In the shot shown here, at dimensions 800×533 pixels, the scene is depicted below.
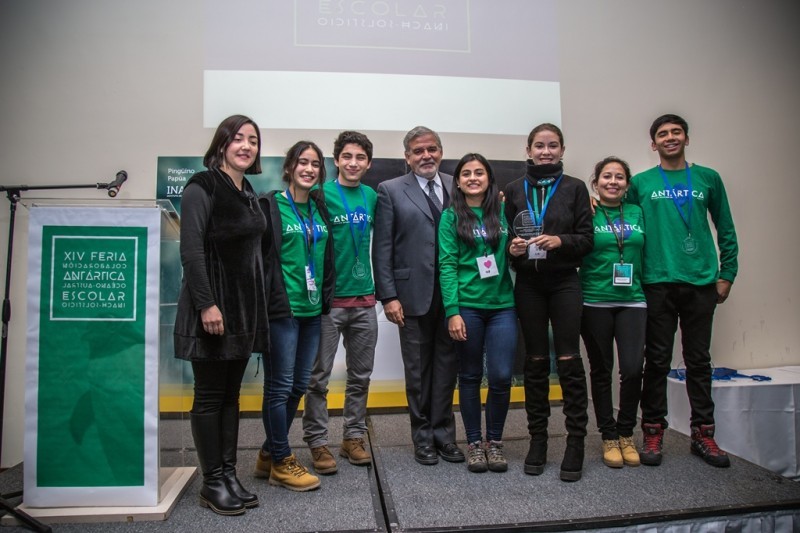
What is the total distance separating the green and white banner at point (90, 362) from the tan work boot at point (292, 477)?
0.43 meters

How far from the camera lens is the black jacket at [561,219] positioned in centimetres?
201

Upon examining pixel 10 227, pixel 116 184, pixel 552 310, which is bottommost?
pixel 552 310

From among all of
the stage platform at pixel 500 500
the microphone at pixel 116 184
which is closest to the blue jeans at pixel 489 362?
the stage platform at pixel 500 500

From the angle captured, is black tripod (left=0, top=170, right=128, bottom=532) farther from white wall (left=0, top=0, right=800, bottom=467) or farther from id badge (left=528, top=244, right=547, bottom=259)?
id badge (left=528, top=244, right=547, bottom=259)

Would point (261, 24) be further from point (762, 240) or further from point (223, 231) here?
point (762, 240)

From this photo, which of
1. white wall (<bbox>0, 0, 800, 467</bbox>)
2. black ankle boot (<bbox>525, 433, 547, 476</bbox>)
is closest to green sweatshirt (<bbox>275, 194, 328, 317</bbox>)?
black ankle boot (<bbox>525, 433, 547, 476</bbox>)

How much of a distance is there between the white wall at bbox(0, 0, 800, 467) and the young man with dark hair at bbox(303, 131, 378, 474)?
95 cm

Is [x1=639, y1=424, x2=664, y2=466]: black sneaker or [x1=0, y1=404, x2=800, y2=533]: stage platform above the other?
[x1=639, y1=424, x2=664, y2=466]: black sneaker

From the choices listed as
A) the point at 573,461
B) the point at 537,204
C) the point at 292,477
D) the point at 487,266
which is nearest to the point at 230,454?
the point at 292,477

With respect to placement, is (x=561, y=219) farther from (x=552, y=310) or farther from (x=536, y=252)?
(x=552, y=310)

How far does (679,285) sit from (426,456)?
136 cm

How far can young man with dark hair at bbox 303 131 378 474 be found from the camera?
2154mm

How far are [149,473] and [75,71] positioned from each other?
2445 mm

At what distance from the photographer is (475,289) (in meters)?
2.06
